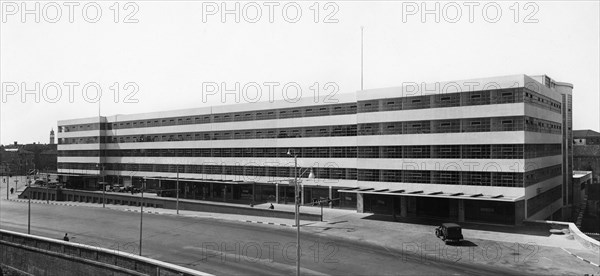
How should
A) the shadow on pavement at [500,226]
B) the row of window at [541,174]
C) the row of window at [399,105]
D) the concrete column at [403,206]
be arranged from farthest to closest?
the concrete column at [403,206], the row of window at [541,174], the row of window at [399,105], the shadow on pavement at [500,226]

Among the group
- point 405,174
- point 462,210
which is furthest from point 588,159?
point 405,174

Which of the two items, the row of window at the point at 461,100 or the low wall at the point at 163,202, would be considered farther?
the low wall at the point at 163,202

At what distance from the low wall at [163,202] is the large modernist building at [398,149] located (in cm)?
525

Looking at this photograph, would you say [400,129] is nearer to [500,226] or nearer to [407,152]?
[407,152]

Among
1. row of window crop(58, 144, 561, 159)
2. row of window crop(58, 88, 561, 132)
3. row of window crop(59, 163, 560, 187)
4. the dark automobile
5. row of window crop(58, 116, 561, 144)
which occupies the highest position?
row of window crop(58, 88, 561, 132)

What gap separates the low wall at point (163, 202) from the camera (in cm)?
5208

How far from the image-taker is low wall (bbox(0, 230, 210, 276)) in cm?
2880

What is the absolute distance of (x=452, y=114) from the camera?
43.9 meters

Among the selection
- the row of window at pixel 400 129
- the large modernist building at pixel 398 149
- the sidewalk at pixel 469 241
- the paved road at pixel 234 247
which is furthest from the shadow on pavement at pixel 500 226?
the paved road at pixel 234 247

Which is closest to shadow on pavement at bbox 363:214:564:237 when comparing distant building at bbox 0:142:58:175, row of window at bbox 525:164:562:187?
row of window at bbox 525:164:562:187

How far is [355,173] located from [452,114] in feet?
50.0

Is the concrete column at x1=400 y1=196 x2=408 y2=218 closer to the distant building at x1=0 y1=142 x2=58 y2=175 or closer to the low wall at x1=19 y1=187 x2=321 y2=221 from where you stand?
the low wall at x1=19 y1=187 x2=321 y2=221

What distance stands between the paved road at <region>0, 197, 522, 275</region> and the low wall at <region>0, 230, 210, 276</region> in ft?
10.5

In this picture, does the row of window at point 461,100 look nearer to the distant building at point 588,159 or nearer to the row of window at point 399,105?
the row of window at point 399,105
